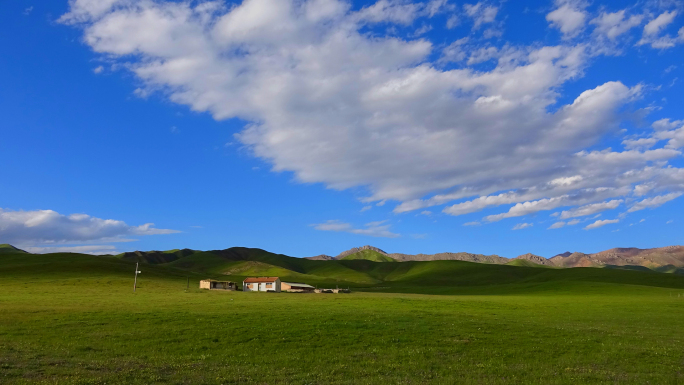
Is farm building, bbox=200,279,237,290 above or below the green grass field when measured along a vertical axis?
above

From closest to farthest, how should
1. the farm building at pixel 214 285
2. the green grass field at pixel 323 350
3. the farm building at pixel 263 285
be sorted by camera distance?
the green grass field at pixel 323 350
the farm building at pixel 214 285
the farm building at pixel 263 285

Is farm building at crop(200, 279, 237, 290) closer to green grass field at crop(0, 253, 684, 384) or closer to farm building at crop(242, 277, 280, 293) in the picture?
farm building at crop(242, 277, 280, 293)

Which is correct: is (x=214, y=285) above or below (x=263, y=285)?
above

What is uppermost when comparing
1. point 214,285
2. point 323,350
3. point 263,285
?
point 214,285

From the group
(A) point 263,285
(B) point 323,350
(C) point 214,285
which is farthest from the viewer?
(A) point 263,285

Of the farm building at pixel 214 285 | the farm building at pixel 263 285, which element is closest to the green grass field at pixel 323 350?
the farm building at pixel 214 285

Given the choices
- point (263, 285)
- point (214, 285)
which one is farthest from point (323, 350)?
point (263, 285)

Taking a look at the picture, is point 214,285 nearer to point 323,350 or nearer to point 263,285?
point 263,285

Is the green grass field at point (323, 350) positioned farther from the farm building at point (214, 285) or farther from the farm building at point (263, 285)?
the farm building at point (263, 285)

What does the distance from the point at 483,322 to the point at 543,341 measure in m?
9.22

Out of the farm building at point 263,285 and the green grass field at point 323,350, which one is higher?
the farm building at point 263,285

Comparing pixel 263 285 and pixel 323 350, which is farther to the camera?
pixel 263 285

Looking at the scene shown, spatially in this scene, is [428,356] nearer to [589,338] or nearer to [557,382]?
[557,382]

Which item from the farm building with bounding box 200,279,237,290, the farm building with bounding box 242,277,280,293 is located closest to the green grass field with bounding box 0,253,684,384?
the farm building with bounding box 200,279,237,290
